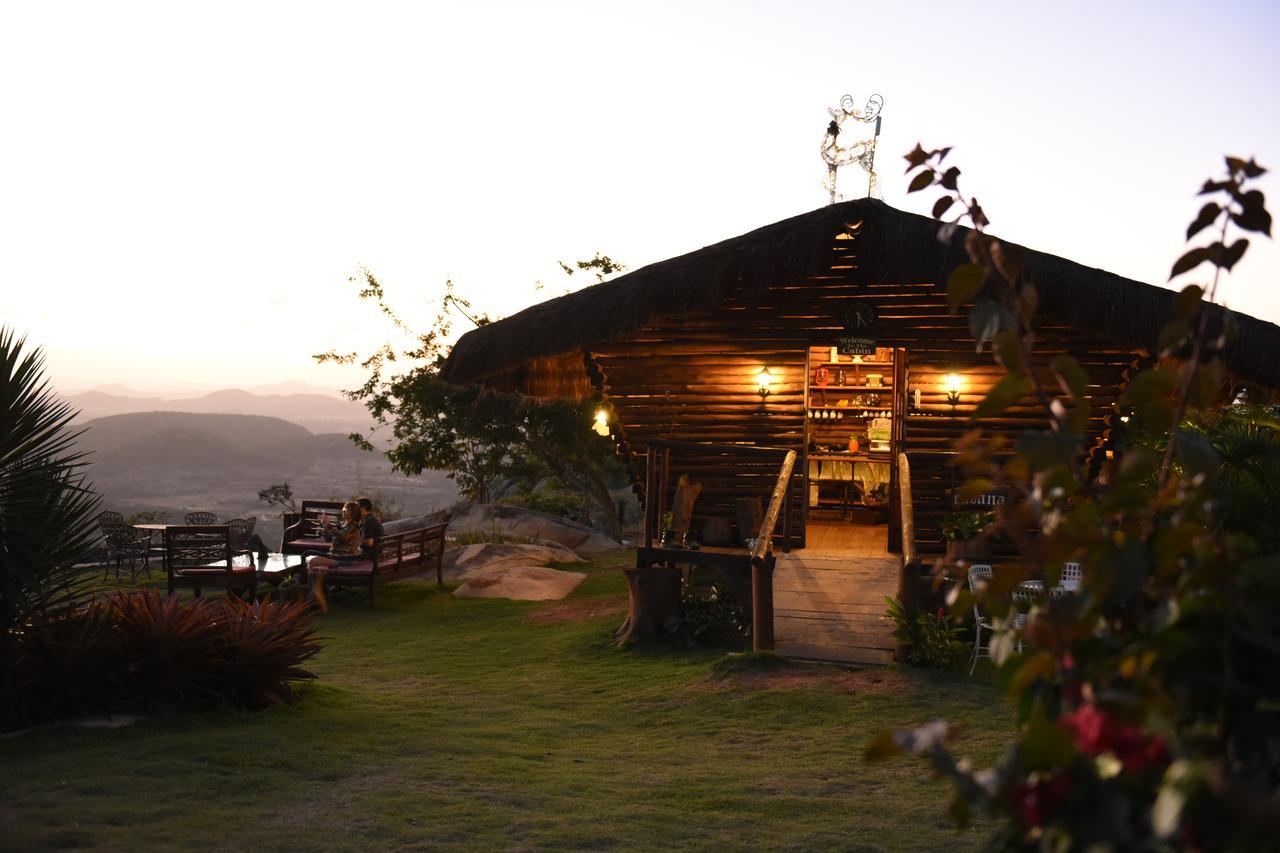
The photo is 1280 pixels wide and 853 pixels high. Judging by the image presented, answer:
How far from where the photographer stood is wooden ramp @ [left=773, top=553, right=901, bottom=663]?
395 inches

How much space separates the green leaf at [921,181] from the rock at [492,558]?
48.7 feet

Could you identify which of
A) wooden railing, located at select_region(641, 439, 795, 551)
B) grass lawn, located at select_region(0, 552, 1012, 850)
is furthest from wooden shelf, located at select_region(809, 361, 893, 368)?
grass lawn, located at select_region(0, 552, 1012, 850)

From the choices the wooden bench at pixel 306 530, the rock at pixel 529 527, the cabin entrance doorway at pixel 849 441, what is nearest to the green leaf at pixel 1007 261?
the cabin entrance doorway at pixel 849 441

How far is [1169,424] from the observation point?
1902 mm

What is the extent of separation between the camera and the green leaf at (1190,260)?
2.02 m

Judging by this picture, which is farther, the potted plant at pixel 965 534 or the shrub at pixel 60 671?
the potted plant at pixel 965 534

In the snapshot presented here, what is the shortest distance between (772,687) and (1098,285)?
17.8 feet

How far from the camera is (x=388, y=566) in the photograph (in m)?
14.7

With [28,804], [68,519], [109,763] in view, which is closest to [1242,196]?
[28,804]

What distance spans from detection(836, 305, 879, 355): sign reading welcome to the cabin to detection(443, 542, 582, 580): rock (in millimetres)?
6481

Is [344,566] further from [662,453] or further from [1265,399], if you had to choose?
[1265,399]

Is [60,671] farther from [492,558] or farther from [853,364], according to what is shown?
[853,364]

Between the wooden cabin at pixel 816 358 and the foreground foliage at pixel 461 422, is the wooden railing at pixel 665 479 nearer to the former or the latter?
the wooden cabin at pixel 816 358

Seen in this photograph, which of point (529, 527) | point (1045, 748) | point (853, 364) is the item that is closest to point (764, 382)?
point (853, 364)
